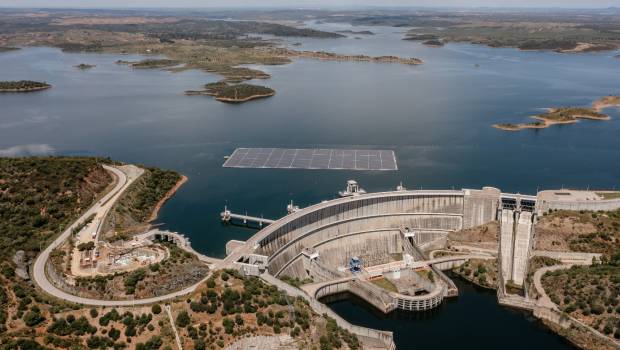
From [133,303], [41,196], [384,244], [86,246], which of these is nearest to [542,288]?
[384,244]

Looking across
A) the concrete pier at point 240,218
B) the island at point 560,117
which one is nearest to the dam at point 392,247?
the concrete pier at point 240,218

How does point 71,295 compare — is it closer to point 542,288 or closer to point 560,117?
point 542,288

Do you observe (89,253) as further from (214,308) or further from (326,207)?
(326,207)

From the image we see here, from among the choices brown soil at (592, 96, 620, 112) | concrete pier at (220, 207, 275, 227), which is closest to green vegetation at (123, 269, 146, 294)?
concrete pier at (220, 207, 275, 227)

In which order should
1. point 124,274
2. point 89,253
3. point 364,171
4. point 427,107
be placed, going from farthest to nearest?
1. point 427,107
2. point 364,171
3. point 89,253
4. point 124,274

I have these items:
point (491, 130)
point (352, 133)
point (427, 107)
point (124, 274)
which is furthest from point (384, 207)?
point (427, 107)
